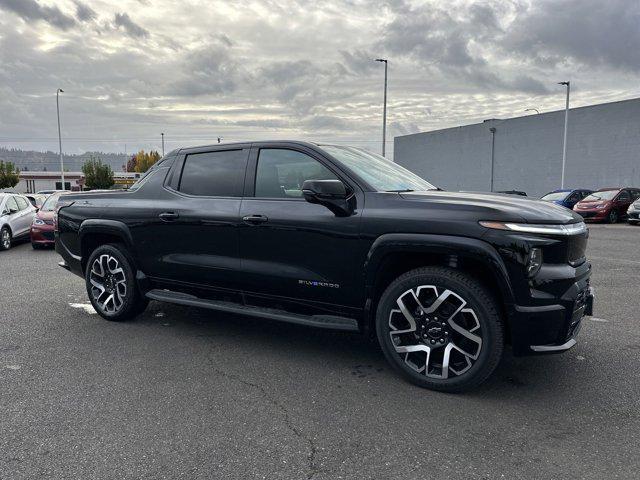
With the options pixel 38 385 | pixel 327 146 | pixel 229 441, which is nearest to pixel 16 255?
pixel 38 385

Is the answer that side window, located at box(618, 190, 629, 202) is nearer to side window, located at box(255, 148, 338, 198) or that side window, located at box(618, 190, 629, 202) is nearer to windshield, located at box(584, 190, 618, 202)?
windshield, located at box(584, 190, 618, 202)

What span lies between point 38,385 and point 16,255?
872cm

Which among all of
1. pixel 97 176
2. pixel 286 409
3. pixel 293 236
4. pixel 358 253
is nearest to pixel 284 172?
pixel 293 236

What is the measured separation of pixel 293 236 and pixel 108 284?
246 centimetres

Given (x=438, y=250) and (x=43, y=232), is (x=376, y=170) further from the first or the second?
(x=43, y=232)

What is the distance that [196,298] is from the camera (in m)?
4.82

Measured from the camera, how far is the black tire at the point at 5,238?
1190 cm

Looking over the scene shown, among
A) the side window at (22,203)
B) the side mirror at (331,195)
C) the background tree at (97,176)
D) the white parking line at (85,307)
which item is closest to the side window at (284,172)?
the side mirror at (331,195)

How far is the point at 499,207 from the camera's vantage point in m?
3.40

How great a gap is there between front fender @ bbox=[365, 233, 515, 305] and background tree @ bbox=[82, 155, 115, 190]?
2849 inches

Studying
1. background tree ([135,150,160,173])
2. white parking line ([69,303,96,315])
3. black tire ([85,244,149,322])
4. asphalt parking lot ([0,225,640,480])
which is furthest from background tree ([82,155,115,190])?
asphalt parking lot ([0,225,640,480])

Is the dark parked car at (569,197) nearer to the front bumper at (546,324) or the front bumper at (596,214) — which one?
the front bumper at (596,214)

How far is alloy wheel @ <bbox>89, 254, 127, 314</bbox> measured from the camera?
17.3ft

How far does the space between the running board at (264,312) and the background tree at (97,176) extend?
7057 centimetres
